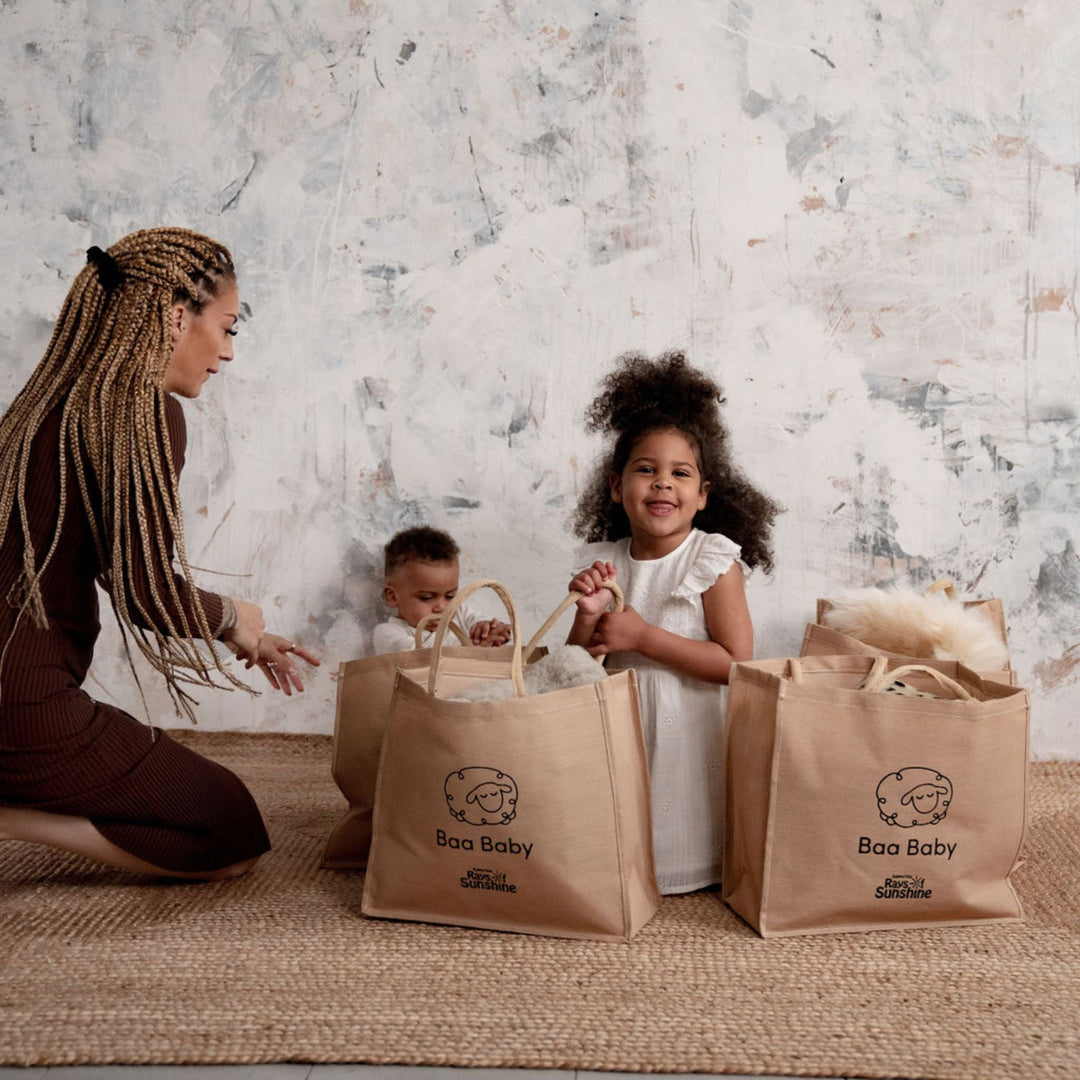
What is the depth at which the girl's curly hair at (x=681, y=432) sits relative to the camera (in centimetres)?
190

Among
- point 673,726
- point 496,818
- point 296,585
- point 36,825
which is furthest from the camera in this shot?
point 296,585

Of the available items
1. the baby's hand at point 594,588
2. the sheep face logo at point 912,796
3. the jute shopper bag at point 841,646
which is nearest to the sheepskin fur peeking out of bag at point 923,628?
the jute shopper bag at point 841,646

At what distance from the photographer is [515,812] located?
4.53ft

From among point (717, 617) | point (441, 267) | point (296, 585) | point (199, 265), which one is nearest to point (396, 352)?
point (441, 267)

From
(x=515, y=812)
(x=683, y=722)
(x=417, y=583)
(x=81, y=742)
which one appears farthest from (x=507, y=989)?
(x=417, y=583)

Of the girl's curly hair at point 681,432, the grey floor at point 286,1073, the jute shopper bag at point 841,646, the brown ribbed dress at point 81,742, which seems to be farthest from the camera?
the girl's curly hair at point 681,432

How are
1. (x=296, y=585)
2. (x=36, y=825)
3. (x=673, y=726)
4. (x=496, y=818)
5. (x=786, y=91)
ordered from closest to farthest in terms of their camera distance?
(x=496, y=818), (x=36, y=825), (x=673, y=726), (x=786, y=91), (x=296, y=585)

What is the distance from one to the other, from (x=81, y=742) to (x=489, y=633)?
734 mm

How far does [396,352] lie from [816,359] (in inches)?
38.9

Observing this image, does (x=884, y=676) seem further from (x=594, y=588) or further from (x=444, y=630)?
(x=444, y=630)

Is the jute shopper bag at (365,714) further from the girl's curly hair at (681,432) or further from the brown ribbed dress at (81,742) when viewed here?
the girl's curly hair at (681,432)

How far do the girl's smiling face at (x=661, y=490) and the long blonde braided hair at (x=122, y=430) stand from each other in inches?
28.1

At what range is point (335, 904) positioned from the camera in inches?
61.6

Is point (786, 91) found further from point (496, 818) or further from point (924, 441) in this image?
point (496, 818)
